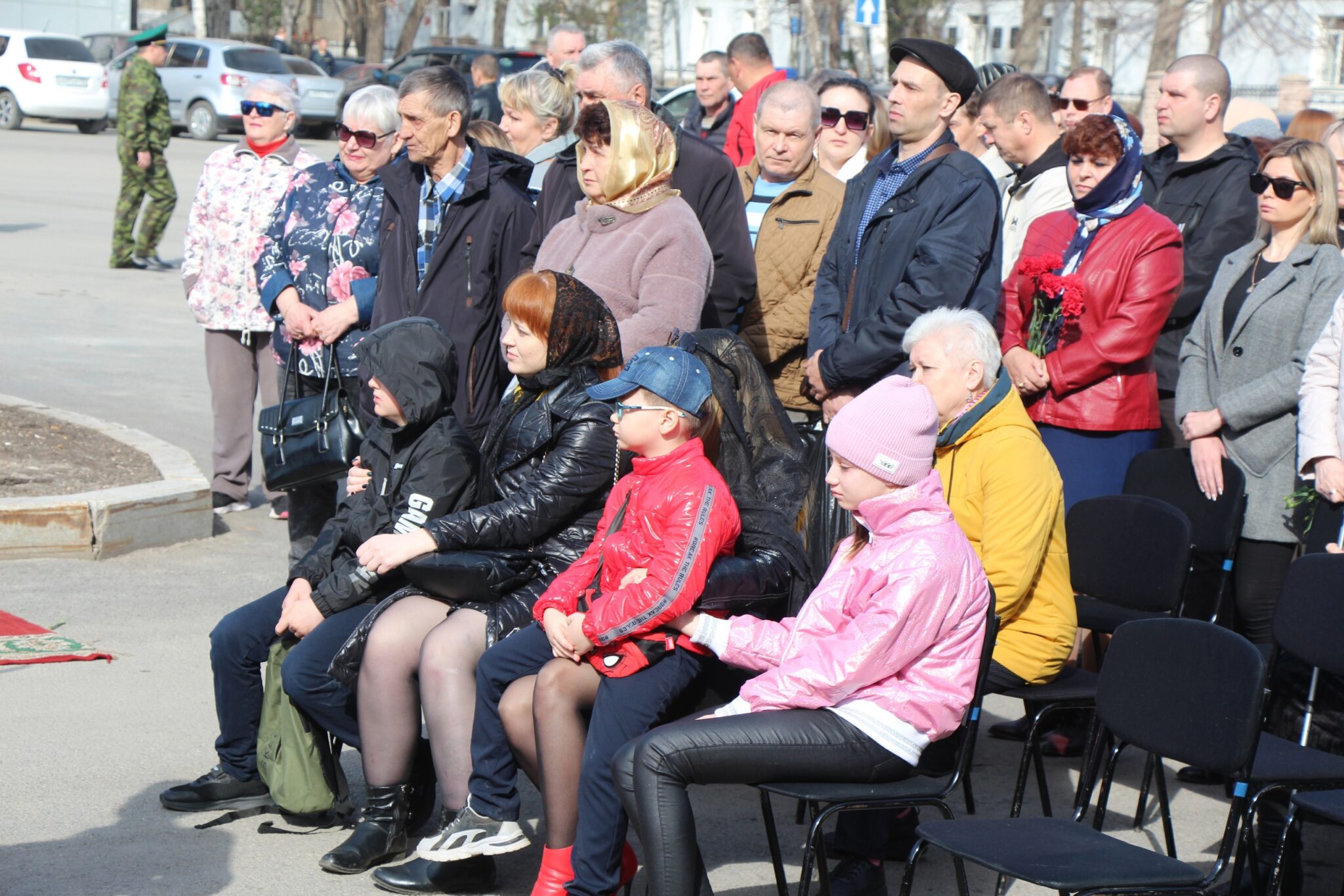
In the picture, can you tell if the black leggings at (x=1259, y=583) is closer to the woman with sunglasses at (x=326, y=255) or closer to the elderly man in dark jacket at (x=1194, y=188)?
the elderly man in dark jacket at (x=1194, y=188)

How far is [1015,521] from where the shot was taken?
166 inches

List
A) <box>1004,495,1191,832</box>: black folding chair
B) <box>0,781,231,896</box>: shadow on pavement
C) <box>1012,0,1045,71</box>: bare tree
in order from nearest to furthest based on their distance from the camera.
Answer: <box>0,781,231,896</box>: shadow on pavement
<box>1004,495,1191,832</box>: black folding chair
<box>1012,0,1045,71</box>: bare tree

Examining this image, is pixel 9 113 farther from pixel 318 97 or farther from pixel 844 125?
pixel 844 125

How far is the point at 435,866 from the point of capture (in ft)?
13.2

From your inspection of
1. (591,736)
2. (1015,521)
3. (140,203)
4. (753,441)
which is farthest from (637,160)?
(140,203)

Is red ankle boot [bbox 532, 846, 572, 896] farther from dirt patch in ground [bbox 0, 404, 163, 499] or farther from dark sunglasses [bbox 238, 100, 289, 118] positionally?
dark sunglasses [bbox 238, 100, 289, 118]

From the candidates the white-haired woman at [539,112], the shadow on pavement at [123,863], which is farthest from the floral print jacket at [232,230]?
the shadow on pavement at [123,863]

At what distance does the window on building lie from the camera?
44.6 meters

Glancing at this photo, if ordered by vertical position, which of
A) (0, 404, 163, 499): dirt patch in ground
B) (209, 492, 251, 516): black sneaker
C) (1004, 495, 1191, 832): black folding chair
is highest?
(1004, 495, 1191, 832): black folding chair

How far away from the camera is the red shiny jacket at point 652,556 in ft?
12.8

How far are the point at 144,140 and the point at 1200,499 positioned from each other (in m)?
11.0

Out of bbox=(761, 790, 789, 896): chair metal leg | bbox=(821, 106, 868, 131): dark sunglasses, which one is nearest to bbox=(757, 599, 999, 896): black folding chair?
bbox=(761, 790, 789, 896): chair metal leg

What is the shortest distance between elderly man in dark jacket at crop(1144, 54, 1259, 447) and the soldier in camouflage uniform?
9.56 m

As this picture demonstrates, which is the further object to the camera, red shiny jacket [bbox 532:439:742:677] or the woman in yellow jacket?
the woman in yellow jacket
